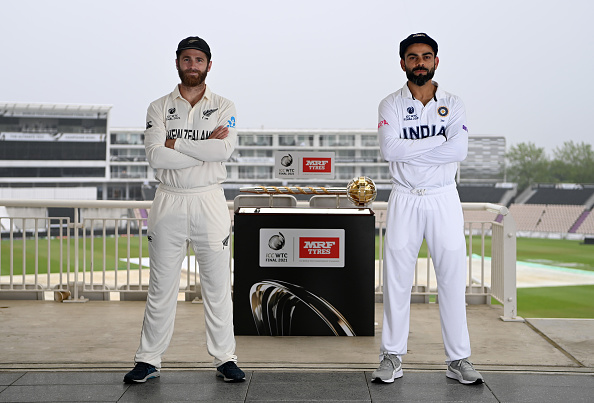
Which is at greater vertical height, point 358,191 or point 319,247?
point 358,191

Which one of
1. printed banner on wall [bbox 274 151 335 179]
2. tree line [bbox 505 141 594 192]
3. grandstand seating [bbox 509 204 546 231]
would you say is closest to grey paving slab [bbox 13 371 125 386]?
printed banner on wall [bbox 274 151 335 179]

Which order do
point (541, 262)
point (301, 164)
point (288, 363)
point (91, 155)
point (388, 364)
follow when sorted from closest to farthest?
point (388, 364), point (288, 363), point (301, 164), point (541, 262), point (91, 155)

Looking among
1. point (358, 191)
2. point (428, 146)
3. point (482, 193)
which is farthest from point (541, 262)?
point (428, 146)

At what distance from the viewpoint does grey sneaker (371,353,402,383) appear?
2912mm

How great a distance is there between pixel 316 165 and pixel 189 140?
1564 millimetres

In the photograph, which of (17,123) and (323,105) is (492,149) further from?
(17,123)

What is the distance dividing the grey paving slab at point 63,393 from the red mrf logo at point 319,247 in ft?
4.64

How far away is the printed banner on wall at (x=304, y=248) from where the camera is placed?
154 inches

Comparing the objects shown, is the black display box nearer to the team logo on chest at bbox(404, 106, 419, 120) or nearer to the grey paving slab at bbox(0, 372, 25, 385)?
the team logo on chest at bbox(404, 106, 419, 120)

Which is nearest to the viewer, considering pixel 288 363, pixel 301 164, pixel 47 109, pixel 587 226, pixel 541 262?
pixel 288 363

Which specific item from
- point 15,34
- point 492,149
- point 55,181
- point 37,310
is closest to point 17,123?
point 55,181

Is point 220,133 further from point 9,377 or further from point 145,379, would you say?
point 9,377

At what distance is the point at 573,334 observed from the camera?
3996 millimetres

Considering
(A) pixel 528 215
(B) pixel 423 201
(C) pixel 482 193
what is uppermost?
(B) pixel 423 201
